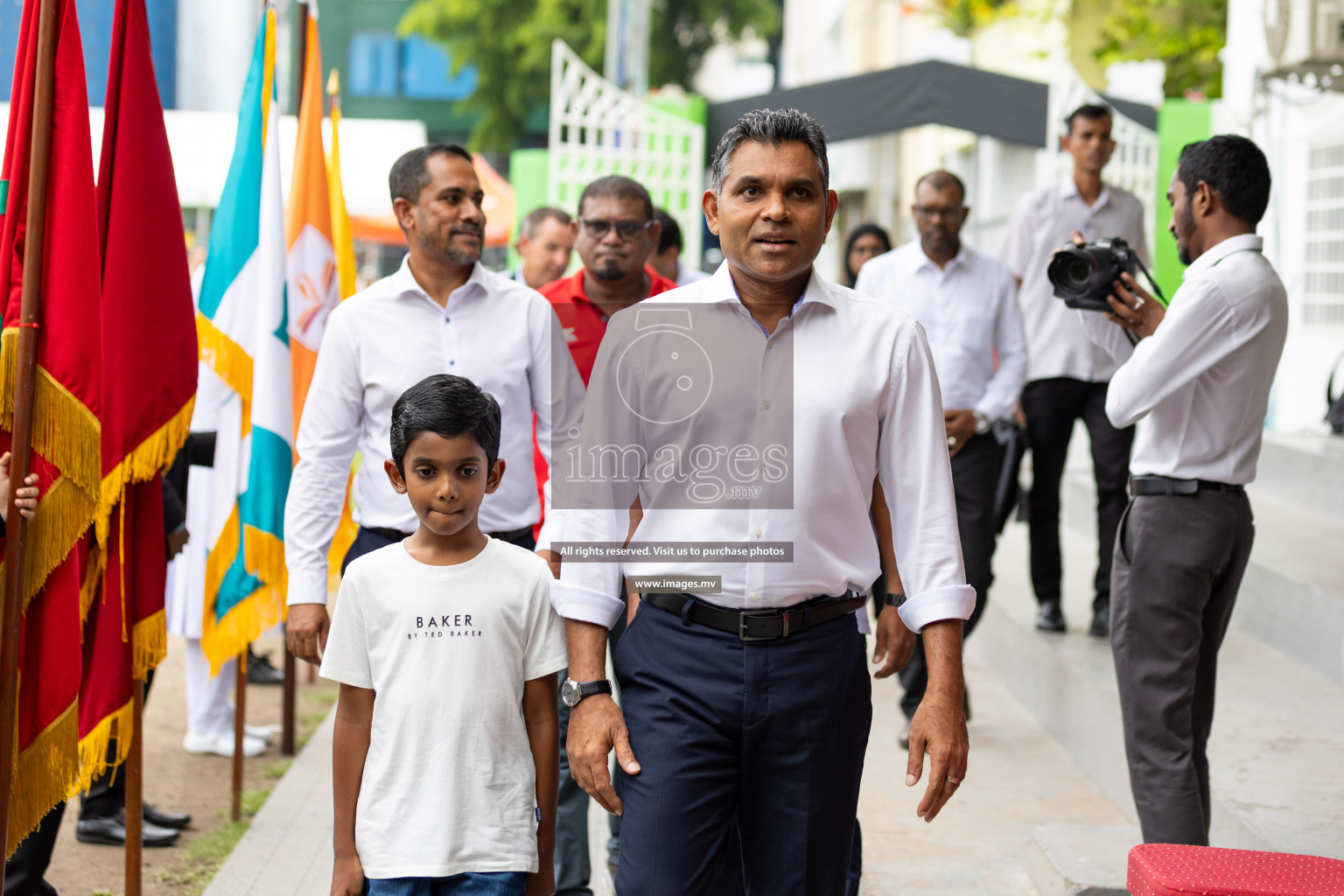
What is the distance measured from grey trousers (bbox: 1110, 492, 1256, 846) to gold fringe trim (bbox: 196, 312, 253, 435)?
3.15 meters

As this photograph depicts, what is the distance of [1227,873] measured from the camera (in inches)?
108

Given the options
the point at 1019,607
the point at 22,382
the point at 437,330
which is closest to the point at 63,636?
the point at 22,382

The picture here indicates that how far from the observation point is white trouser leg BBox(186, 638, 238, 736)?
5.95 metres

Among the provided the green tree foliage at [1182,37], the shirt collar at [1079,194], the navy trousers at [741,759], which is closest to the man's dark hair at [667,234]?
the shirt collar at [1079,194]

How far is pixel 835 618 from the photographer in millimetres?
2703

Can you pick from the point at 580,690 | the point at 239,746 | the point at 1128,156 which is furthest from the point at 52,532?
the point at 1128,156

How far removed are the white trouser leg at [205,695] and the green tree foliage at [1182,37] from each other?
392 inches

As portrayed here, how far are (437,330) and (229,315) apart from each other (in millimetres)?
1686

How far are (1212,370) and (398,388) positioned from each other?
7.26 feet

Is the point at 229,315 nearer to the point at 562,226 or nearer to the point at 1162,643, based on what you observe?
the point at 562,226

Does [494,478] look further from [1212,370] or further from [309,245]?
[309,245]

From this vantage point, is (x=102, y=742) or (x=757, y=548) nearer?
(x=757, y=548)

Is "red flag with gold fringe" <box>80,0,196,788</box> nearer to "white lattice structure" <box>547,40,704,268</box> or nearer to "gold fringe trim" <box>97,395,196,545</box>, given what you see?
"gold fringe trim" <box>97,395,196,545</box>

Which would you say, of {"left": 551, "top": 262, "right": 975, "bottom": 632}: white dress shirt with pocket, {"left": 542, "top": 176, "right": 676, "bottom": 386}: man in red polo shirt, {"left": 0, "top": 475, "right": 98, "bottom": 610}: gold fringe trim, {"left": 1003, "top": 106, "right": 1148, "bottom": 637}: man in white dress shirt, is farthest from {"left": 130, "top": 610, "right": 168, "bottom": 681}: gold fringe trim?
{"left": 1003, "top": 106, "right": 1148, "bottom": 637}: man in white dress shirt
